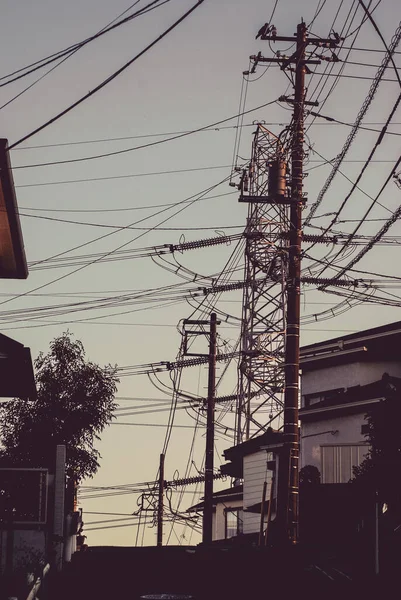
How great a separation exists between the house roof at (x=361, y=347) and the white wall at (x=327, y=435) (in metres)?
3.24

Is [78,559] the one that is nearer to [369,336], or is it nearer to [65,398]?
[65,398]

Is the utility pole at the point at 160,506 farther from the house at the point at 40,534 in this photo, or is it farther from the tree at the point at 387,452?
the house at the point at 40,534

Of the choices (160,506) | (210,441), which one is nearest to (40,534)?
(210,441)

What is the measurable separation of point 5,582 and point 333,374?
2856 cm

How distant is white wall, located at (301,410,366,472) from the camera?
41469 mm

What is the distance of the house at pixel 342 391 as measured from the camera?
40938 mm

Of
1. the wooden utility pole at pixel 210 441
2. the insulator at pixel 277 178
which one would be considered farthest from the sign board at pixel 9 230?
the wooden utility pole at pixel 210 441

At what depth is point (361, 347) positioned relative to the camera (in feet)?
146

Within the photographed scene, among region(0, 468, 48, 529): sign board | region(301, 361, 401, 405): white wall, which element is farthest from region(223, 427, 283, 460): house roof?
region(0, 468, 48, 529): sign board

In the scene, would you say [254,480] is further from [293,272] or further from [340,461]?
[293,272]

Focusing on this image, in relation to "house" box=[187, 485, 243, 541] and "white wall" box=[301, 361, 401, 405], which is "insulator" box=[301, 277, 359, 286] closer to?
"white wall" box=[301, 361, 401, 405]

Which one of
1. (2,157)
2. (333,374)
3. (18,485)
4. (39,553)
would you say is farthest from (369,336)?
(2,157)

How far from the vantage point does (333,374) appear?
46.3 metres

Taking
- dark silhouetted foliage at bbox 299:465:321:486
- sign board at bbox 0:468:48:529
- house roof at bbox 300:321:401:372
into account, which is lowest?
sign board at bbox 0:468:48:529
